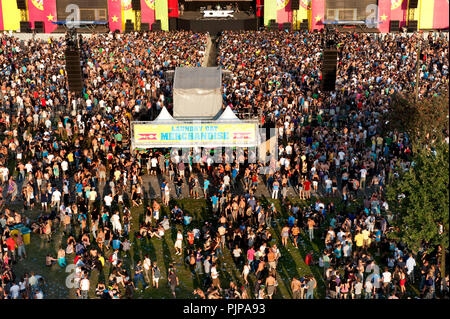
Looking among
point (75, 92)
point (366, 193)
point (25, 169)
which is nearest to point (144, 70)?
point (75, 92)

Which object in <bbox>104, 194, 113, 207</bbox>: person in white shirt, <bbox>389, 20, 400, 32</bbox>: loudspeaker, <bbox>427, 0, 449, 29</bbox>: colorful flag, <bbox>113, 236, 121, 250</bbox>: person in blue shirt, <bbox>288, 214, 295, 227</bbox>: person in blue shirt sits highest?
<bbox>427, 0, 449, 29</bbox>: colorful flag

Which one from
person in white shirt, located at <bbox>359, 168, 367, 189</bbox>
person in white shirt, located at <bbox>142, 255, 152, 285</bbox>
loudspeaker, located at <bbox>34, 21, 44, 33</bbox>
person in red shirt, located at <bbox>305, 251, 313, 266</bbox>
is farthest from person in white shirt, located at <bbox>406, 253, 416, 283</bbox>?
loudspeaker, located at <bbox>34, 21, 44, 33</bbox>

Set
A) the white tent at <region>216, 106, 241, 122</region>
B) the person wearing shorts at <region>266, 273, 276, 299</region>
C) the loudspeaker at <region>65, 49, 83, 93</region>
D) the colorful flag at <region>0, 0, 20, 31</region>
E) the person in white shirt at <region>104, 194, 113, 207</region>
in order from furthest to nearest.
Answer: the colorful flag at <region>0, 0, 20, 31</region>, the loudspeaker at <region>65, 49, 83, 93</region>, the white tent at <region>216, 106, 241, 122</region>, the person in white shirt at <region>104, 194, 113, 207</region>, the person wearing shorts at <region>266, 273, 276, 299</region>

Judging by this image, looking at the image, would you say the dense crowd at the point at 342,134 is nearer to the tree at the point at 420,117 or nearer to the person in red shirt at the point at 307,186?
the person in red shirt at the point at 307,186

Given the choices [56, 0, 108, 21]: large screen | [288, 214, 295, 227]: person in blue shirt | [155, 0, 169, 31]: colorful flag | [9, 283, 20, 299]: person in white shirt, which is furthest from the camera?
[56, 0, 108, 21]: large screen

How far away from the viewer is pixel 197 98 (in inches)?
1206

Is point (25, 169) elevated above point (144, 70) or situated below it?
below

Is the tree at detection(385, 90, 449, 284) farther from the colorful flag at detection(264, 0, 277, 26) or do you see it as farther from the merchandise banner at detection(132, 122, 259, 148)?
the colorful flag at detection(264, 0, 277, 26)

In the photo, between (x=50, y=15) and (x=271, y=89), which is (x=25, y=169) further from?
(x=50, y=15)

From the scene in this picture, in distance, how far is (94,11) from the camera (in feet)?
195

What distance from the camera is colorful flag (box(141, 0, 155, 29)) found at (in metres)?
59.2

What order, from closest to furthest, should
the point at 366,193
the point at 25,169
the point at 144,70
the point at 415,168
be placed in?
the point at 415,168, the point at 366,193, the point at 25,169, the point at 144,70

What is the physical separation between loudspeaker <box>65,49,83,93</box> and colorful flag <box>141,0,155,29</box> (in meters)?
24.1

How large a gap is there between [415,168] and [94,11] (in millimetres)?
45063
